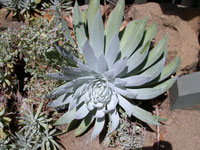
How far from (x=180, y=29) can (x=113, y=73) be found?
86cm

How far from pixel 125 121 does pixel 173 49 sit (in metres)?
0.76

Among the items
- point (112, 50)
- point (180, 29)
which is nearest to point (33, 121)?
point (112, 50)

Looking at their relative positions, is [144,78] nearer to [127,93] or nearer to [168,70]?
[127,93]

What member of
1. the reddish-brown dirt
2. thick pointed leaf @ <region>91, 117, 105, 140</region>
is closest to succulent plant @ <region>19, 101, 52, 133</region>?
the reddish-brown dirt

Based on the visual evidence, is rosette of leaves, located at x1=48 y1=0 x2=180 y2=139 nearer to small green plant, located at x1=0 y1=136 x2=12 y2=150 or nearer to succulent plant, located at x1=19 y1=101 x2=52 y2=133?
succulent plant, located at x1=19 y1=101 x2=52 y2=133

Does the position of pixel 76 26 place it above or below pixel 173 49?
above

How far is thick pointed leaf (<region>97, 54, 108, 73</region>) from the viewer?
131 centimetres

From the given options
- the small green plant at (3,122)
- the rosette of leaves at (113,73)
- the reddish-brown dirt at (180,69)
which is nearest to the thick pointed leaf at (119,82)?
the rosette of leaves at (113,73)

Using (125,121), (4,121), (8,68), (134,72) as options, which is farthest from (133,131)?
(8,68)

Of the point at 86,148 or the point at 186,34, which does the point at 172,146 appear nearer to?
the point at 86,148

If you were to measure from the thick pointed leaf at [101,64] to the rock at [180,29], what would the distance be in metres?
0.72

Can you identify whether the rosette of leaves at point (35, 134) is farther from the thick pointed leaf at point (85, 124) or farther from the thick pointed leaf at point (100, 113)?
the thick pointed leaf at point (100, 113)

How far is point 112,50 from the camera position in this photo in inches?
54.3

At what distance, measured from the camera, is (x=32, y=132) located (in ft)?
5.55
